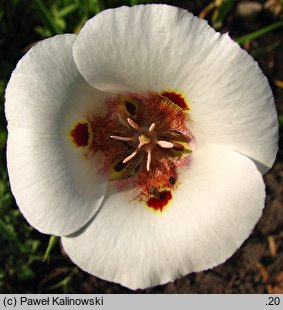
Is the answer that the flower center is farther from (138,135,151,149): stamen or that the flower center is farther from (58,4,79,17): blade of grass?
(58,4,79,17): blade of grass

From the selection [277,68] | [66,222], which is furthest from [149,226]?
[277,68]

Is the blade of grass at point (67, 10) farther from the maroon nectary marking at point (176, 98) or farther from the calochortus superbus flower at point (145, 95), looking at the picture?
the maroon nectary marking at point (176, 98)

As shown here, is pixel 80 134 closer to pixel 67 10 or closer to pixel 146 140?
pixel 146 140

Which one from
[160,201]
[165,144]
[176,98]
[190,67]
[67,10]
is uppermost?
[190,67]

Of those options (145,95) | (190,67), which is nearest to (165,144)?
(145,95)

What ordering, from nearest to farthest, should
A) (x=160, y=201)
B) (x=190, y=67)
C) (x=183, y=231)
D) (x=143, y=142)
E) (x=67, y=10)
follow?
1. (x=190, y=67)
2. (x=183, y=231)
3. (x=160, y=201)
4. (x=143, y=142)
5. (x=67, y=10)

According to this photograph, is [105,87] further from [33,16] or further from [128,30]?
[33,16]
